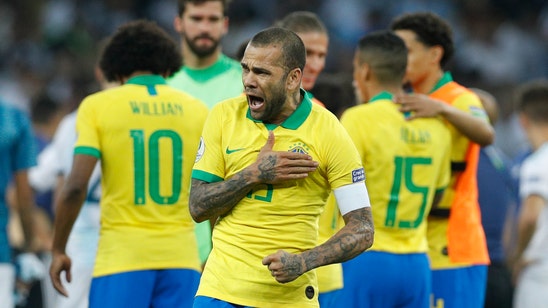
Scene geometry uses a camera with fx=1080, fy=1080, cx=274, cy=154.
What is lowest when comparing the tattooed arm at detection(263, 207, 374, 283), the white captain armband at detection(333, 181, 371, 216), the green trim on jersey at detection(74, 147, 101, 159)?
the tattooed arm at detection(263, 207, 374, 283)

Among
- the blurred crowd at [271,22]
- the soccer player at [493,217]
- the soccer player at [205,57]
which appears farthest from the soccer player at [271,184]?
the blurred crowd at [271,22]

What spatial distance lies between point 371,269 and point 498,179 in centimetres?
394

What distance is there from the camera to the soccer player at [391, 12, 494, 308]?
24.3 ft

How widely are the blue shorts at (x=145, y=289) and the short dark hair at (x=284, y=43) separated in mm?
2024

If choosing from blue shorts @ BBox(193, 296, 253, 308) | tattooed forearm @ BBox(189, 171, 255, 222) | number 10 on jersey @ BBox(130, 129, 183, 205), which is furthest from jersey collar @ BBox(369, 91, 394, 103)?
blue shorts @ BBox(193, 296, 253, 308)

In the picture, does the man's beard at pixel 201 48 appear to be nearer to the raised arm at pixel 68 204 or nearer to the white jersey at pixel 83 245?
the white jersey at pixel 83 245

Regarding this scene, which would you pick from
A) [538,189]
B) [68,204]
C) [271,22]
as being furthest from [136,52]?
[271,22]

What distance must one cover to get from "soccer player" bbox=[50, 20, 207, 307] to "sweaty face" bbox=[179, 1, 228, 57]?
1590mm

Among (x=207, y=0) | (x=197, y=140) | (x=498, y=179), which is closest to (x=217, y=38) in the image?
(x=207, y=0)

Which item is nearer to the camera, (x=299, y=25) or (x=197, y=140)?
(x=197, y=140)

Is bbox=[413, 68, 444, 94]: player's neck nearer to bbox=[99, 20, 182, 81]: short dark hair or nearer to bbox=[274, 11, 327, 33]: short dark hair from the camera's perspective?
bbox=[274, 11, 327, 33]: short dark hair

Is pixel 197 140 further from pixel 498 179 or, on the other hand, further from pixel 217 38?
pixel 498 179

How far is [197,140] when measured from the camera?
6.92 metres

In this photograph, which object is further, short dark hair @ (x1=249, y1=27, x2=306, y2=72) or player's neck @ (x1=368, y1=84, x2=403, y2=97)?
player's neck @ (x1=368, y1=84, x2=403, y2=97)
